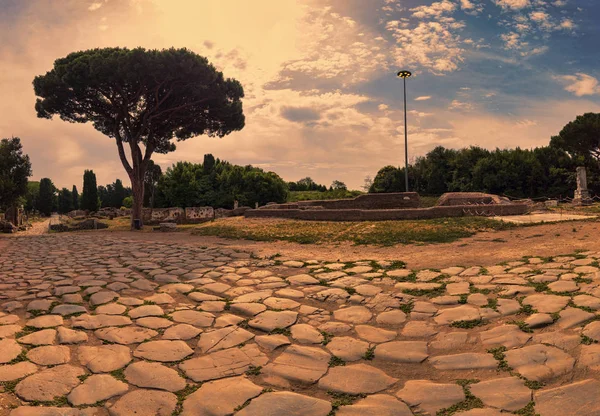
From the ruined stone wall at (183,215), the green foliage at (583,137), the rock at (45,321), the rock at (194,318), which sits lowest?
the rock at (194,318)

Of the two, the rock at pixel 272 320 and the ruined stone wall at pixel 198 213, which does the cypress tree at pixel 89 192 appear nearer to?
the ruined stone wall at pixel 198 213

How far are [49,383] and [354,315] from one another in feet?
8.69

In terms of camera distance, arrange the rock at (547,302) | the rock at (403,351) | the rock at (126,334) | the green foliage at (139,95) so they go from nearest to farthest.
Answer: the rock at (403,351), the rock at (126,334), the rock at (547,302), the green foliage at (139,95)

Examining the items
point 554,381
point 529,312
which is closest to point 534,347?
point 554,381

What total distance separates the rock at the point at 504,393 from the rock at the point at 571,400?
0.08 m

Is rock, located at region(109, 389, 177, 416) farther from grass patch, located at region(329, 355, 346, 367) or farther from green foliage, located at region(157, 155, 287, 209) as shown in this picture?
green foliage, located at region(157, 155, 287, 209)

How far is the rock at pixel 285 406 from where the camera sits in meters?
2.18

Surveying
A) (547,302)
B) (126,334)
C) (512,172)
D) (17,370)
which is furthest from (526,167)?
(17,370)

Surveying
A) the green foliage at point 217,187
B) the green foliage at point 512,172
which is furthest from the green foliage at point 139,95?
the green foliage at point 512,172

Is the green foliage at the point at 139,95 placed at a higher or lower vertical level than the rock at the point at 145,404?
higher

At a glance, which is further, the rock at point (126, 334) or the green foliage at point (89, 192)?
the green foliage at point (89, 192)

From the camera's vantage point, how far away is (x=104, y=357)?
2.91 meters

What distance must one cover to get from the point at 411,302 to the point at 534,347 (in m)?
1.45

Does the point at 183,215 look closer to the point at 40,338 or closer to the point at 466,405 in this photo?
the point at 40,338
